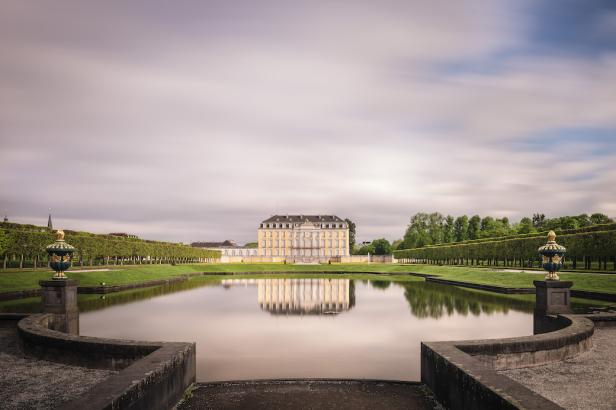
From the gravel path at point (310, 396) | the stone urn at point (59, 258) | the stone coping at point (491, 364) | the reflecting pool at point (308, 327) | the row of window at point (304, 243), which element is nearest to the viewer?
the stone coping at point (491, 364)

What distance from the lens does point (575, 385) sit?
296 inches

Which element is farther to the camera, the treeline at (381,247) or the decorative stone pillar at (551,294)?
the treeline at (381,247)

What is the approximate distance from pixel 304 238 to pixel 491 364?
119152mm

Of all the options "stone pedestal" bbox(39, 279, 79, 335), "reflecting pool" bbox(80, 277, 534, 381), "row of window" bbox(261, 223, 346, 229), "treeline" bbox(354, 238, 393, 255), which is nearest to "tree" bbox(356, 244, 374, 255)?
"treeline" bbox(354, 238, 393, 255)

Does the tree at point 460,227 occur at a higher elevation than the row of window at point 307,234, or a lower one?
higher

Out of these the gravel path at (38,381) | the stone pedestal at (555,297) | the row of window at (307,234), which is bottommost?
the gravel path at (38,381)

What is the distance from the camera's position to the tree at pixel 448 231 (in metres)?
109

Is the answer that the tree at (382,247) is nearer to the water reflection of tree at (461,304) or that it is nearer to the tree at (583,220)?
the tree at (583,220)

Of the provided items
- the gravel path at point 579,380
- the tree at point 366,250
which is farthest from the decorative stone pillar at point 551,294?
the tree at point 366,250

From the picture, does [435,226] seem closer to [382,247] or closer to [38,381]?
[382,247]

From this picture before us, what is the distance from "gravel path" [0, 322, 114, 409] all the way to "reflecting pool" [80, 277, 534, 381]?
2325 millimetres

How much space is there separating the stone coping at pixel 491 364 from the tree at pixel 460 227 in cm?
10079

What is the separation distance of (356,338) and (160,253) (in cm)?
6267

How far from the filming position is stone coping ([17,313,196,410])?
5.77 metres
